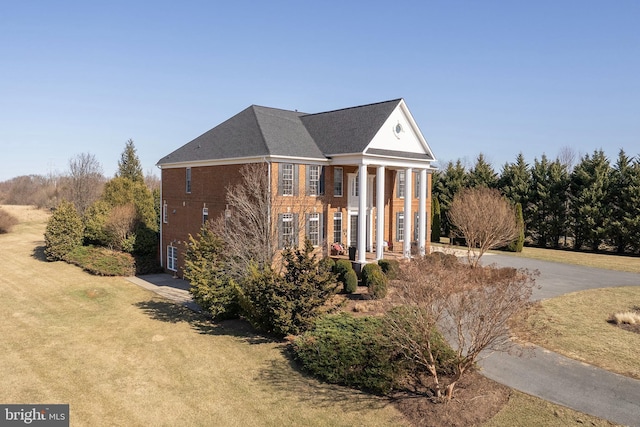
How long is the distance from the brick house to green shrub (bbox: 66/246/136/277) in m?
2.82

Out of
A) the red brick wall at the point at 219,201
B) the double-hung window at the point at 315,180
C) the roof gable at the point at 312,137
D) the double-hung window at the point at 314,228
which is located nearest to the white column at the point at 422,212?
the roof gable at the point at 312,137

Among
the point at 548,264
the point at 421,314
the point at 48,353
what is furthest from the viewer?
the point at 548,264

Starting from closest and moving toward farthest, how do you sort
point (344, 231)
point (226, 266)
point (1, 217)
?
point (226, 266)
point (344, 231)
point (1, 217)

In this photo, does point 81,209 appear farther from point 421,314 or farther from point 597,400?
point 597,400

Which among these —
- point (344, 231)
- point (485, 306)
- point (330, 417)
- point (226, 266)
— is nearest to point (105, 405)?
point (330, 417)

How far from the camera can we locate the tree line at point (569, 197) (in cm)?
4247

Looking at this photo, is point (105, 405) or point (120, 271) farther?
point (120, 271)

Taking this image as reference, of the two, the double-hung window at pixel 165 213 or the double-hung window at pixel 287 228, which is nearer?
the double-hung window at pixel 287 228

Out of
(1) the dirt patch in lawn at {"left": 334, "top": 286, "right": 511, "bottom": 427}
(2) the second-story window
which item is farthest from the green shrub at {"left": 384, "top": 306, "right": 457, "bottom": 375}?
(2) the second-story window

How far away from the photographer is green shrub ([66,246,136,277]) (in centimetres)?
3083

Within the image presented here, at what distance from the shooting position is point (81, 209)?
173 feet

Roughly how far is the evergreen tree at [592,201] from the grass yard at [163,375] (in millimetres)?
38407

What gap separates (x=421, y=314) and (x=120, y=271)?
2540 cm

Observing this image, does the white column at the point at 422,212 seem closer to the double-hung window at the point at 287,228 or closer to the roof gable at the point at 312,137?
the roof gable at the point at 312,137
